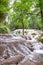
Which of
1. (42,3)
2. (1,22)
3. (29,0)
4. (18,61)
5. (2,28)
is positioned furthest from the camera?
(1,22)

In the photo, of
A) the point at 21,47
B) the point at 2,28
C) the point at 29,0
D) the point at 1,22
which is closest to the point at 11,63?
the point at 29,0

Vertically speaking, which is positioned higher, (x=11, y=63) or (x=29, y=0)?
(x=29, y=0)

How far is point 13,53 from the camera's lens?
591 centimetres

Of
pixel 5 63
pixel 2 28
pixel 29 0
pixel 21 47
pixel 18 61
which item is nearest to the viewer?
pixel 29 0

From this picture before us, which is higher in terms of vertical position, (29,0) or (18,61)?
(29,0)

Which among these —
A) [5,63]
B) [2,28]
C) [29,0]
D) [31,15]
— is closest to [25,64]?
[5,63]

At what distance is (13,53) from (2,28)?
6903 mm

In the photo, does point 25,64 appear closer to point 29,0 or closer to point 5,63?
point 5,63

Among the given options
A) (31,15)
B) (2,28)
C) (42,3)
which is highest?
(42,3)

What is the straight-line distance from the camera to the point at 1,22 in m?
14.1

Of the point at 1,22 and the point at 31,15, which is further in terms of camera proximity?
the point at 1,22

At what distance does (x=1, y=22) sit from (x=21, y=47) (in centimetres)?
755

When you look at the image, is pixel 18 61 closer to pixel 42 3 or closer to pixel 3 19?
pixel 42 3

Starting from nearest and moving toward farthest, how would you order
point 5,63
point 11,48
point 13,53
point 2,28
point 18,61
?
point 5,63, point 18,61, point 13,53, point 11,48, point 2,28
